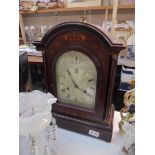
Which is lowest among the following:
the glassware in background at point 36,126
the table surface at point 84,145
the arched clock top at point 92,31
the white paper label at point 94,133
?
the table surface at point 84,145

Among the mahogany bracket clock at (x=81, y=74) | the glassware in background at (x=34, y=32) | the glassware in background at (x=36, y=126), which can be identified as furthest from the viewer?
the glassware in background at (x=34, y=32)

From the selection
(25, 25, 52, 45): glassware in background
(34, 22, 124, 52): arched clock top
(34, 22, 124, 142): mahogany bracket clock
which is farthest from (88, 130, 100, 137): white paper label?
(25, 25, 52, 45): glassware in background

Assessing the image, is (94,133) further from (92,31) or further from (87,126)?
(92,31)

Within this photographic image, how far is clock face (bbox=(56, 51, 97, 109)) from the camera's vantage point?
546 millimetres

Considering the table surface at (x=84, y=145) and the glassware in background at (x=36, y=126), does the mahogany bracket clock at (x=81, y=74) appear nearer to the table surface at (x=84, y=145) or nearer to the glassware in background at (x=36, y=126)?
the table surface at (x=84, y=145)

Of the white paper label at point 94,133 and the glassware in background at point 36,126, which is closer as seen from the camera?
the glassware in background at point 36,126

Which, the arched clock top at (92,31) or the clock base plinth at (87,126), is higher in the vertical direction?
the arched clock top at (92,31)

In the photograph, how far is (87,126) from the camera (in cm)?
58

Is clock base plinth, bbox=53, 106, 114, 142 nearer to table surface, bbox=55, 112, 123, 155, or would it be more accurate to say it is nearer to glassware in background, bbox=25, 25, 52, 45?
table surface, bbox=55, 112, 123, 155

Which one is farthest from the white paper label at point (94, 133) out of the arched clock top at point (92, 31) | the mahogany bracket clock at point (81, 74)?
the arched clock top at point (92, 31)

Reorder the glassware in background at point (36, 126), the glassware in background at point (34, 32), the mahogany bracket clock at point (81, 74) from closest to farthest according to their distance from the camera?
the glassware in background at point (36, 126) < the mahogany bracket clock at point (81, 74) < the glassware in background at point (34, 32)

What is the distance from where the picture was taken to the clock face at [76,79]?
55cm
